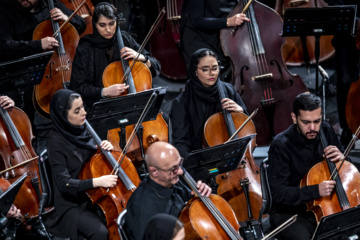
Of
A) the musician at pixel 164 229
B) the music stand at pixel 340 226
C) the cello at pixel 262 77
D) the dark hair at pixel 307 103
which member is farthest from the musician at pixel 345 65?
Result: the musician at pixel 164 229

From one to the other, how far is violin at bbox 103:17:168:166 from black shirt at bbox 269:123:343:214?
1025mm

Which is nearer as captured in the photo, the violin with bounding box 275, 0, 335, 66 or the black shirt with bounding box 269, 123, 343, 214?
the black shirt with bounding box 269, 123, 343, 214

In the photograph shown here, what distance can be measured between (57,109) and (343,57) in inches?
100

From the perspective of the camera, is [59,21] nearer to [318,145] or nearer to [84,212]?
[84,212]

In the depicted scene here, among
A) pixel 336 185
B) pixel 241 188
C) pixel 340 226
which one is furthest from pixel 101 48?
pixel 340 226

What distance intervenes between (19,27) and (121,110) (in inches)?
61.7

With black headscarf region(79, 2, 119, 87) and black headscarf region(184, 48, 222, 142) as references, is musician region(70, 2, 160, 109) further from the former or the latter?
black headscarf region(184, 48, 222, 142)

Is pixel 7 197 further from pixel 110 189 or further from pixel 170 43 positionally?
pixel 170 43

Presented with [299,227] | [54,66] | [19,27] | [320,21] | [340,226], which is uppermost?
[19,27]

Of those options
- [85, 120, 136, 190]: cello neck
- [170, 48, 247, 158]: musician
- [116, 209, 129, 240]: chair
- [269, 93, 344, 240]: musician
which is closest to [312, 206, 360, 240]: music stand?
[269, 93, 344, 240]: musician

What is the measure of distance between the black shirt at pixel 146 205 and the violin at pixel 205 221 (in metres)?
0.09

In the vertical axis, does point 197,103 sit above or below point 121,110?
below

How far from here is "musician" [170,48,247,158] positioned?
12.5ft

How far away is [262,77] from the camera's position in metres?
4.44
